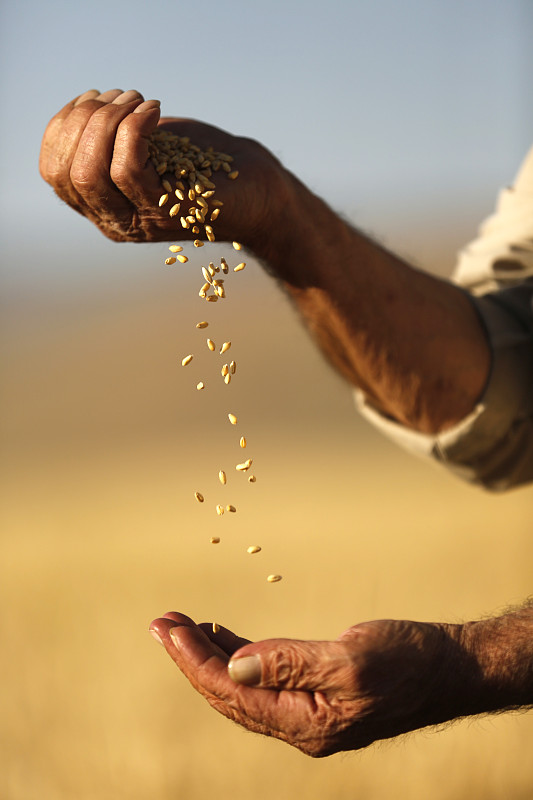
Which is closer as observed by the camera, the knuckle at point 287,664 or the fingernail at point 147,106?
the knuckle at point 287,664

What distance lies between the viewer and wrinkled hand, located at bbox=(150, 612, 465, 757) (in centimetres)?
162

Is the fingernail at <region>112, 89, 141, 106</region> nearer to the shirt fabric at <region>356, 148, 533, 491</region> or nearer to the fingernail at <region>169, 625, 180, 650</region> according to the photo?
the fingernail at <region>169, 625, 180, 650</region>

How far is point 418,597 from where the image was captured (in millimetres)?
4676

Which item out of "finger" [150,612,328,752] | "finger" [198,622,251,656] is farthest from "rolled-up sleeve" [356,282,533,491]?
"finger" [150,612,328,752]

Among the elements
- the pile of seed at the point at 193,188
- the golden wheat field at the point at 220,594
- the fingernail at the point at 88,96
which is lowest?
the golden wheat field at the point at 220,594

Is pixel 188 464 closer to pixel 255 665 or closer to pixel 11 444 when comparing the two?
pixel 11 444

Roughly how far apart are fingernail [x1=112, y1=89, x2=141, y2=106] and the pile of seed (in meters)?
0.09

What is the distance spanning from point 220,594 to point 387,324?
2.80 m

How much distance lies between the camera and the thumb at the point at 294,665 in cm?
160

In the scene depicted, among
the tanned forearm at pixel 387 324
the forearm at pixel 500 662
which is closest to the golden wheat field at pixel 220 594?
the tanned forearm at pixel 387 324

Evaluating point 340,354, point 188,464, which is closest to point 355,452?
point 188,464

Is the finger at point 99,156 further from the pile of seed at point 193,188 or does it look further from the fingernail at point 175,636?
the fingernail at point 175,636

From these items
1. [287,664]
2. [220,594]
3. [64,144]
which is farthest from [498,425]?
[220,594]

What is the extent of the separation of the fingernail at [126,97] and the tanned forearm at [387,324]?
27.6 inches
